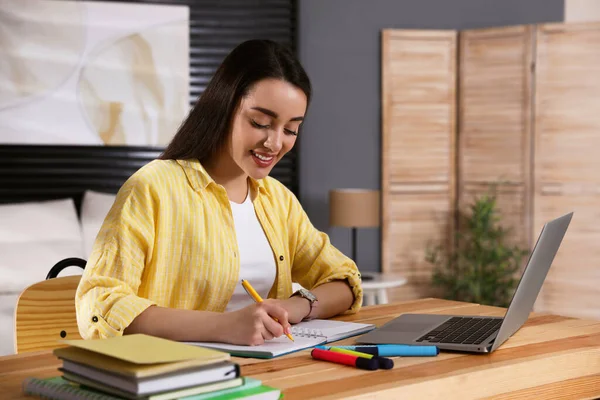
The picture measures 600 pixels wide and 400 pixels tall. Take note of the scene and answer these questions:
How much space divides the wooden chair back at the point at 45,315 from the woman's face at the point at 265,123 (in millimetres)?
557

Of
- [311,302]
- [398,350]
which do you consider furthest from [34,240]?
[398,350]

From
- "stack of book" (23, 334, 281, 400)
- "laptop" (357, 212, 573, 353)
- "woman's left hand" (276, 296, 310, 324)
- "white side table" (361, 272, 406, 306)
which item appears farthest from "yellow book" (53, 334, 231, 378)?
"white side table" (361, 272, 406, 306)

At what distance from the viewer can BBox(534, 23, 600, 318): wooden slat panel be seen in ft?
18.3

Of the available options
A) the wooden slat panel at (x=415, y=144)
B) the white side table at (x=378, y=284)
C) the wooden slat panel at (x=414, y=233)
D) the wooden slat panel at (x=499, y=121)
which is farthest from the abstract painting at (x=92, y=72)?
the wooden slat panel at (x=499, y=121)

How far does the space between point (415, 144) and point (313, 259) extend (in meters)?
3.78

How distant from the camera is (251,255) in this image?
84.4 inches

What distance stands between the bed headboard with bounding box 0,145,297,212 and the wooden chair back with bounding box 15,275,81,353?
10.3 feet

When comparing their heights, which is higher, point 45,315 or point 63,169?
point 63,169

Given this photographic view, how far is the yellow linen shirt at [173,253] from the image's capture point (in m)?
1.74

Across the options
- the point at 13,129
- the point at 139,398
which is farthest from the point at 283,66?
the point at 13,129

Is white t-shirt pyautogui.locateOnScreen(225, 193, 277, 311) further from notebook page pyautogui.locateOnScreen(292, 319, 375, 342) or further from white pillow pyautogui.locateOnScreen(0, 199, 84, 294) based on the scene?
white pillow pyautogui.locateOnScreen(0, 199, 84, 294)

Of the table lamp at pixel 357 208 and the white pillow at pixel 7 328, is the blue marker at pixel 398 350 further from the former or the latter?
the table lamp at pixel 357 208

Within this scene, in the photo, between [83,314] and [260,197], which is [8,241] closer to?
[260,197]

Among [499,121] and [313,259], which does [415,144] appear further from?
[313,259]
